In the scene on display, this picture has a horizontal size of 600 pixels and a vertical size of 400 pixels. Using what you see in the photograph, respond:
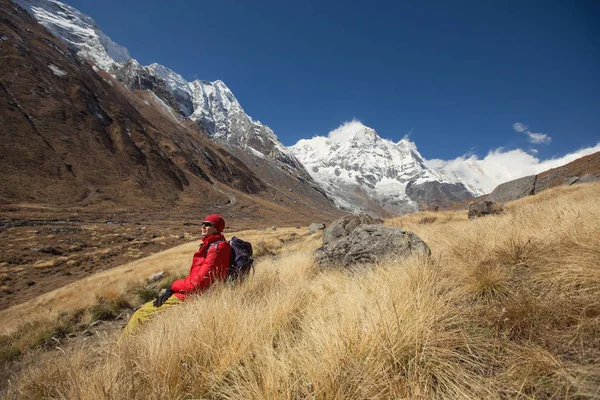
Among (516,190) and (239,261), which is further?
(516,190)

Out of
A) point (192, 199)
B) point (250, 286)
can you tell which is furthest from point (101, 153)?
point (250, 286)

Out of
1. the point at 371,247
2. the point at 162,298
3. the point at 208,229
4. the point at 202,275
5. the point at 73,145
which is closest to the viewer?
the point at 162,298

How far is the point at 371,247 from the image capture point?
516 cm

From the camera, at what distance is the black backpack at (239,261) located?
13.8 feet

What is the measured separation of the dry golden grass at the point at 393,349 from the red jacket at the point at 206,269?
45.0 inches

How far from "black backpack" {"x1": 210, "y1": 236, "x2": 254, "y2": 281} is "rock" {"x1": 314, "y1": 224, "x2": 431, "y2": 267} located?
205 cm

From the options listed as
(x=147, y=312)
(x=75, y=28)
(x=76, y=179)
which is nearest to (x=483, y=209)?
(x=147, y=312)

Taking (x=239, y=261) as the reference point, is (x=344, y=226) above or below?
above

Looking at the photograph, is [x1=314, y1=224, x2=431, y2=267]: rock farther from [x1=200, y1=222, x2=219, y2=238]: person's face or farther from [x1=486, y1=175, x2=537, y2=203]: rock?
[x1=486, y1=175, x2=537, y2=203]: rock

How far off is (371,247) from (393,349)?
3.56 meters

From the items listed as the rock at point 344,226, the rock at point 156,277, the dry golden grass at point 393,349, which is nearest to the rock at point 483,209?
the rock at point 344,226

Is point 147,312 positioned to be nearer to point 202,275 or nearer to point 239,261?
point 202,275

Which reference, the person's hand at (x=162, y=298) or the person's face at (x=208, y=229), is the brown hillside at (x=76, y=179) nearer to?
the person's hand at (x=162, y=298)

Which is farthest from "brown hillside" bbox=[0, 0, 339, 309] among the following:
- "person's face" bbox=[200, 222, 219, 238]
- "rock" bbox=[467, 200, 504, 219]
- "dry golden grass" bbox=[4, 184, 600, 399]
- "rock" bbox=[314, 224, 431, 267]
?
"rock" bbox=[467, 200, 504, 219]
